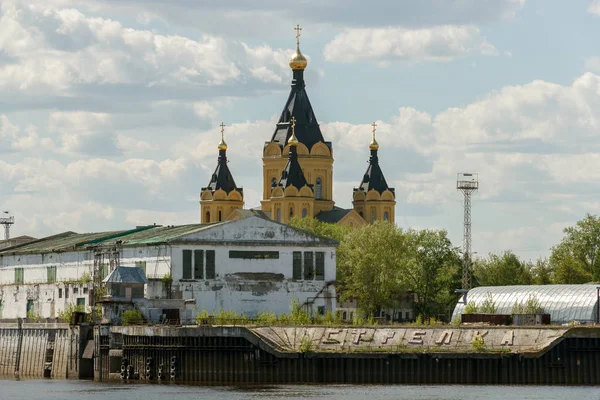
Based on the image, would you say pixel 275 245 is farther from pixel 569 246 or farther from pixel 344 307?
pixel 569 246

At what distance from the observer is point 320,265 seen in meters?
135

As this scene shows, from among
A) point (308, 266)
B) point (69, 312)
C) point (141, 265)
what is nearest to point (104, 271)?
point (141, 265)

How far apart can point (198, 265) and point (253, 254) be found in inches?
198

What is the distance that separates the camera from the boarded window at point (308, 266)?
440 feet

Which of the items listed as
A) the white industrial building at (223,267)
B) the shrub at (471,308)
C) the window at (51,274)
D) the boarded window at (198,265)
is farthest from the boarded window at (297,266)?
the window at (51,274)

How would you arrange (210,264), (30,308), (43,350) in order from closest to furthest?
(43,350) < (210,264) < (30,308)

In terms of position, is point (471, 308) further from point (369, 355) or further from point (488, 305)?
point (369, 355)

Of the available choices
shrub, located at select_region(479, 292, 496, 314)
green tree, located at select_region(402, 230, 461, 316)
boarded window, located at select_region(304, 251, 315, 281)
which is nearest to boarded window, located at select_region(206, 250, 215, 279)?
boarded window, located at select_region(304, 251, 315, 281)

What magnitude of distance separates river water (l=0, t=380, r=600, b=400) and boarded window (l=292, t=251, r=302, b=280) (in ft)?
94.3

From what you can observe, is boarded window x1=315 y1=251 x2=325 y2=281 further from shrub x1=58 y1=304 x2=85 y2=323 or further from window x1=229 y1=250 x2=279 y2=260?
shrub x1=58 y1=304 x2=85 y2=323

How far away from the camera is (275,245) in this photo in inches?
5226

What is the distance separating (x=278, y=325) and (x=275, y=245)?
23.9 metres

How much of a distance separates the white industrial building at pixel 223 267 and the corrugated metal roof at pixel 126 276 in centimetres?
278

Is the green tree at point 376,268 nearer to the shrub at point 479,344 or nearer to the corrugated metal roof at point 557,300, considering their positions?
the corrugated metal roof at point 557,300
